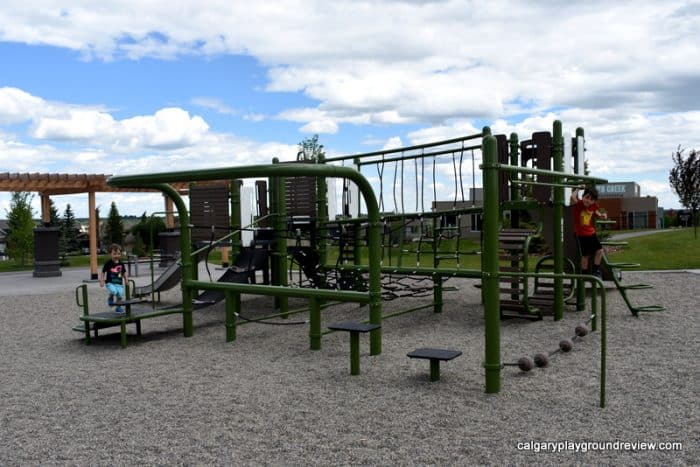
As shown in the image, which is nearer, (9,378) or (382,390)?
(382,390)

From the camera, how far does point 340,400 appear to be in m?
4.85

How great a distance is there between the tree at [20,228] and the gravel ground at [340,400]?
1659 centimetres

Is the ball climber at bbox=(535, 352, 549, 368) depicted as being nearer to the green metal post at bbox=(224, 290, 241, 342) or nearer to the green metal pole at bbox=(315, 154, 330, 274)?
the green metal post at bbox=(224, 290, 241, 342)

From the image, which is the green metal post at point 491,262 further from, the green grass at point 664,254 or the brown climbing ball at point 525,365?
the green grass at point 664,254

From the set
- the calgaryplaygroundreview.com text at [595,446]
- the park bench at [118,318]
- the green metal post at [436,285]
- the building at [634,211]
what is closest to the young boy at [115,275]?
the park bench at [118,318]

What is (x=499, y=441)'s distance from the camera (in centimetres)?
387

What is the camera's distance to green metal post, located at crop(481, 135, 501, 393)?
4.79 m

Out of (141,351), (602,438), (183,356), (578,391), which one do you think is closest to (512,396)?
(578,391)

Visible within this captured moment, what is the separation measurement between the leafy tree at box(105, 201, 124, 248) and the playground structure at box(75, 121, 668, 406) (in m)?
32.1

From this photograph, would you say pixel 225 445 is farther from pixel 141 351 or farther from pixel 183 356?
pixel 141 351

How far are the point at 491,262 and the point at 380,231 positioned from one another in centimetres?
249

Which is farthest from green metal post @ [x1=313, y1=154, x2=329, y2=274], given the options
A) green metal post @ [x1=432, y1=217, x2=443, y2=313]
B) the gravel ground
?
the gravel ground

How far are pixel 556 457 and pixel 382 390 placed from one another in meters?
1.71

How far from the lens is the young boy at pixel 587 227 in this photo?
864 cm
